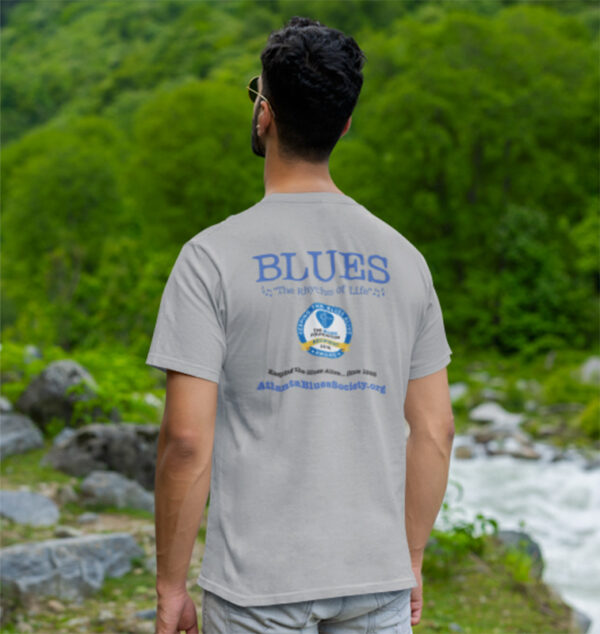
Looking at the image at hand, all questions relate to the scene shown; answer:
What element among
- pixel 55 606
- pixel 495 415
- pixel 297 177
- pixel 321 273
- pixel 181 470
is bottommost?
pixel 55 606

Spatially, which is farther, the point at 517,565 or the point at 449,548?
the point at 517,565

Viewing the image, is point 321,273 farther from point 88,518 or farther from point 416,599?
point 88,518

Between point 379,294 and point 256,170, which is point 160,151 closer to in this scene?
point 256,170

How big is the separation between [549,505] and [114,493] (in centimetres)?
803

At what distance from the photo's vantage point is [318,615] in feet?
6.77

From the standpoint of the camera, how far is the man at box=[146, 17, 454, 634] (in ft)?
6.70

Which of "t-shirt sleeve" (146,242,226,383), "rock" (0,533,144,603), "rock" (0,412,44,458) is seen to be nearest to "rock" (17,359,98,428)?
"rock" (0,412,44,458)

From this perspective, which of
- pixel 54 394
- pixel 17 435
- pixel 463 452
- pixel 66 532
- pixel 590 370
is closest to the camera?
pixel 66 532

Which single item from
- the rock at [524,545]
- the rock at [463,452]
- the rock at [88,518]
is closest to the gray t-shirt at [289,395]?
the rock at [88,518]

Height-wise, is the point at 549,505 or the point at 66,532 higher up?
the point at 549,505

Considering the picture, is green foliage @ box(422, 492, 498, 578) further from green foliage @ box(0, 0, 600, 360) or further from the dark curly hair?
green foliage @ box(0, 0, 600, 360)

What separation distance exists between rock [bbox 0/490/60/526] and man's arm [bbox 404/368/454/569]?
4.66m

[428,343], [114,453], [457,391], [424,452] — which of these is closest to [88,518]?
[114,453]

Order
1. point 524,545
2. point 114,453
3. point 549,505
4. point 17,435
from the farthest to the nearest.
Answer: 1. point 549,505
2. point 17,435
3. point 524,545
4. point 114,453
